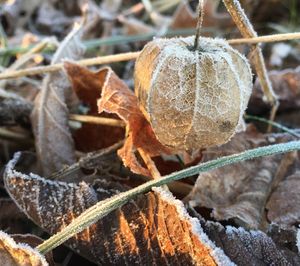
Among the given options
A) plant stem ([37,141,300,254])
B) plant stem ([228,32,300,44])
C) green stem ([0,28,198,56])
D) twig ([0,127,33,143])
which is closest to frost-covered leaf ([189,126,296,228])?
plant stem ([37,141,300,254])

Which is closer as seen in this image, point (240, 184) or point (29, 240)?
point (29, 240)

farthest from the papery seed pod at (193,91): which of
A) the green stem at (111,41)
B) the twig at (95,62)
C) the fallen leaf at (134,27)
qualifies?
the fallen leaf at (134,27)

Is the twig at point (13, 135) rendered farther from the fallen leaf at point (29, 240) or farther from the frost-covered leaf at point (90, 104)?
the fallen leaf at point (29, 240)

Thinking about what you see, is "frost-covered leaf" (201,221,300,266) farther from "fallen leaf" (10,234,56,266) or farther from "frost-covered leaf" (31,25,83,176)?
"frost-covered leaf" (31,25,83,176)

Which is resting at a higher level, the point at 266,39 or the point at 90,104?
the point at 266,39

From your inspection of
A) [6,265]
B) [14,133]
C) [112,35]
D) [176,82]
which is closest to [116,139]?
[14,133]

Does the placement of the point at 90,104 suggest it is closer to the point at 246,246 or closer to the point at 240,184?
the point at 240,184

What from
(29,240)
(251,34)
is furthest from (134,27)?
(29,240)
